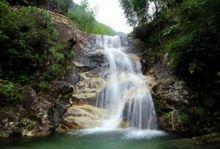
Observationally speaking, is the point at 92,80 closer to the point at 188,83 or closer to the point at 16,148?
the point at 188,83

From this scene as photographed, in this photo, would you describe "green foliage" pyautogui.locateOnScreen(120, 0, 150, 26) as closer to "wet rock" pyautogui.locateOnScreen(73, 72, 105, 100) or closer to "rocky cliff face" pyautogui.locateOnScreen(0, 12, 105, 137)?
"rocky cliff face" pyautogui.locateOnScreen(0, 12, 105, 137)

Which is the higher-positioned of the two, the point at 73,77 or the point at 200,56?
the point at 200,56

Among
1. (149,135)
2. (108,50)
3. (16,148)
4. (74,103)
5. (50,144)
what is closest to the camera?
(16,148)

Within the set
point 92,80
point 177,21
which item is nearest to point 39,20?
point 92,80

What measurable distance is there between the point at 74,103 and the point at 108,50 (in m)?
7.48

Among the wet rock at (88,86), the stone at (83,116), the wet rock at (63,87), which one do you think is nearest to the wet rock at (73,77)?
the wet rock at (88,86)

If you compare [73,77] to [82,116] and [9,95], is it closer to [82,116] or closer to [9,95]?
[82,116]

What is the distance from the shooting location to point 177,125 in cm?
1702

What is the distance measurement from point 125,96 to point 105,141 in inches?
221

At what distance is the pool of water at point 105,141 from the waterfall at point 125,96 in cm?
144

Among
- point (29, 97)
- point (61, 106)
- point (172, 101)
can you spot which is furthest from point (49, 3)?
point (172, 101)

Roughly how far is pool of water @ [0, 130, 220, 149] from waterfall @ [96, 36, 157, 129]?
1436 mm

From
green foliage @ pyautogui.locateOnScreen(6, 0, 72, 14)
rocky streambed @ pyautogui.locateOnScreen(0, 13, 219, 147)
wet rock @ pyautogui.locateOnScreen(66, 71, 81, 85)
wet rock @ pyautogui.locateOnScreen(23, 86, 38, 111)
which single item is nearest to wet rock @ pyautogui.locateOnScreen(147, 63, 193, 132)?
rocky streambed @ pyautogui.locateOnScreen(0, 13, 219, 147)

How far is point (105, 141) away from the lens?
14.5 meters
